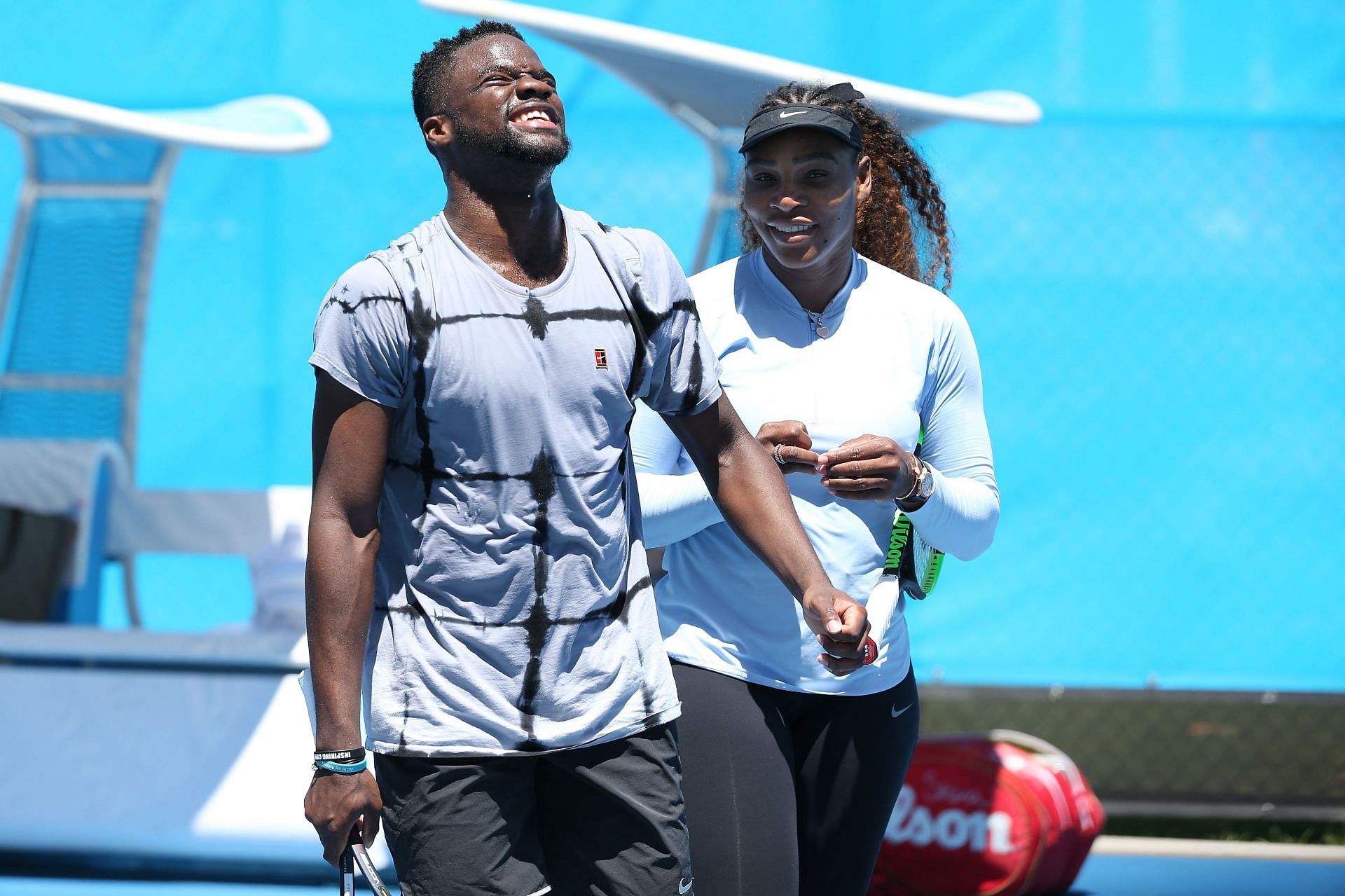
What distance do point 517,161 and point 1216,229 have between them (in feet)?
15.4

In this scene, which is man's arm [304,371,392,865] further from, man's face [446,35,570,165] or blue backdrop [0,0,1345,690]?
blue backdrop [0,0,1345,690]

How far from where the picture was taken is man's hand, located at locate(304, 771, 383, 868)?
166cm

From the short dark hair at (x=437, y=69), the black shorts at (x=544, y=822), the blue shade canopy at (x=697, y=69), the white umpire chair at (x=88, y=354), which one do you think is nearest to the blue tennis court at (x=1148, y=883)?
the white umpire chair at (x=88, y=354)

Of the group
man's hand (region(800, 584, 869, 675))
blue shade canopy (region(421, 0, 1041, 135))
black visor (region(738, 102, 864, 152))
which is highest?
blue shade canopy (region(421, 0, 1041, 135))

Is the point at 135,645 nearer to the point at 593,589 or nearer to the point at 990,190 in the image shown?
the point at 593,589

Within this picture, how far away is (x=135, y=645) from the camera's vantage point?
421 cm

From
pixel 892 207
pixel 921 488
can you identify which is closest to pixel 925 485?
pixel 921 488

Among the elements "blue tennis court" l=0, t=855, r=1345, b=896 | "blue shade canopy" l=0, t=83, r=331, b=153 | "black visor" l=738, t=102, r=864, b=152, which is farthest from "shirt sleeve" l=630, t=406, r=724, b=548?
"blue shade canopy" l=0, t=83, r=331, b=153

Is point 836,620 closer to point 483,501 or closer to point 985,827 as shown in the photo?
point 483,501

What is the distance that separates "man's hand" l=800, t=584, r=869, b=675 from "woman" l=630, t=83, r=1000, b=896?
0.15m

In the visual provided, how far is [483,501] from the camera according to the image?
169 centimetres

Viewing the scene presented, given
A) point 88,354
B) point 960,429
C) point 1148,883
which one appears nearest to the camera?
point 960,429

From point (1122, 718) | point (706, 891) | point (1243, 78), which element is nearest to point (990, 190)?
point (1243, 78)

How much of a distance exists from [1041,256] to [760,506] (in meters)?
4.20
